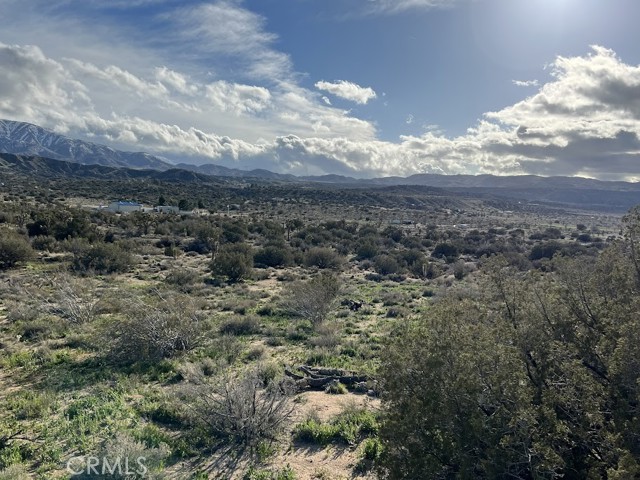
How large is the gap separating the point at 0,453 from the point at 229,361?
18.4 feet

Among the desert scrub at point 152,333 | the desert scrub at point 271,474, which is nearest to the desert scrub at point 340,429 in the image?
the desert scrub at point 271,474

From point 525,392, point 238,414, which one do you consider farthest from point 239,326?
point 525,392

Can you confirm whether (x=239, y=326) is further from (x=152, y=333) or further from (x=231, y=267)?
(x=231, y=267)

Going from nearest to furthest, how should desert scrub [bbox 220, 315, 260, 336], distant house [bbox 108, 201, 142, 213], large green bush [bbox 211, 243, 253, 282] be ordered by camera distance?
1. desert scrub [bbox 220, 315, 260, 336]
2. large green bush [bbox 211, 243, 253, 282]
3. distant house [bbox 108, 201, 142, 213]

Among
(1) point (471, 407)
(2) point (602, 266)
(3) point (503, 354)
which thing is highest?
(2) point (602, 266)

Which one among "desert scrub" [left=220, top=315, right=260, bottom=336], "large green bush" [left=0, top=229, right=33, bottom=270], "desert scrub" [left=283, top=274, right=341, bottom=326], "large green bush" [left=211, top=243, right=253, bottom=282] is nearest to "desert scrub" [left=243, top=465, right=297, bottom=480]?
"desert scrub" [left=220, top=315, right=260, bottom=336]

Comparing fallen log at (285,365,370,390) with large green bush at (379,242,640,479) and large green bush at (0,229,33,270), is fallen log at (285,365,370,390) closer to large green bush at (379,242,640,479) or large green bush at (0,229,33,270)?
large green bush at (379,242,640,479)

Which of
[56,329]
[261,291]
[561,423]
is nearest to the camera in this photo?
[561,423]

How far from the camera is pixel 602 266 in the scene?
786 cm

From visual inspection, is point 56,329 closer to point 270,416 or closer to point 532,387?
point 270,416

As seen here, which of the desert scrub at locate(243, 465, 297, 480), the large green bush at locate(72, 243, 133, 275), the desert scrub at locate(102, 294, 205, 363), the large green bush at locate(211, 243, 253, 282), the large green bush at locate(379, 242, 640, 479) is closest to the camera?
the large green bush at locate(379, 242, 640, 479)

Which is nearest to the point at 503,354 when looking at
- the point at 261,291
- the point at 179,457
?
the point at 179,457

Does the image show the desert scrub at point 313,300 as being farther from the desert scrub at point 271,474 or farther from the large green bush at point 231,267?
the desert scrub at point 271,474

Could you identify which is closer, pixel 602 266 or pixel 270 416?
pixel 602 266
